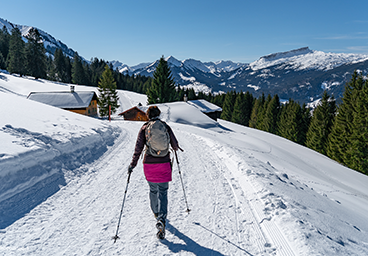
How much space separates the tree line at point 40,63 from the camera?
215ft

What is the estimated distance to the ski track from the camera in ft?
10.8

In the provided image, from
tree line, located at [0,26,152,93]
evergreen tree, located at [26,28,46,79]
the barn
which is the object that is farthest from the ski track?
tree line, located at [0,26,152,93]

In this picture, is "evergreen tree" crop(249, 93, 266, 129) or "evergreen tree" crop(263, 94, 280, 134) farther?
"evergreen tree" crop(249, 93, 266, 129)

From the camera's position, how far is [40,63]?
69.2m

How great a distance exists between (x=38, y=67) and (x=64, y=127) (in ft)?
256

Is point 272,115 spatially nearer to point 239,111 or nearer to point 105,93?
point 239,111

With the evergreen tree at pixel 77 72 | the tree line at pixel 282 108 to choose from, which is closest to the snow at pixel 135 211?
the tree line at pixel 282 108

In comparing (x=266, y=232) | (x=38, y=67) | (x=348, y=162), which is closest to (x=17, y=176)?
(x=266, y=232)

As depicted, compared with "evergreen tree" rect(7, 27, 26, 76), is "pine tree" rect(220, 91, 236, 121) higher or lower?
lower

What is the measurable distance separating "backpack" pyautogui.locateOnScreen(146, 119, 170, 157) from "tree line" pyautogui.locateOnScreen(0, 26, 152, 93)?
270ft

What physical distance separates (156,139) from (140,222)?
1.74m

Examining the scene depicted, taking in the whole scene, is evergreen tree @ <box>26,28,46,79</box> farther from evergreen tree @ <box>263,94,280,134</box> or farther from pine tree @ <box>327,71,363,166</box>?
pine tree @ <box>327,71,363,166</box>

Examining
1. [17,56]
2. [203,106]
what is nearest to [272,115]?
[203,106]

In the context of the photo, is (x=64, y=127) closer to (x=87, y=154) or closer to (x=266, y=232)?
(x=87, y=154)
